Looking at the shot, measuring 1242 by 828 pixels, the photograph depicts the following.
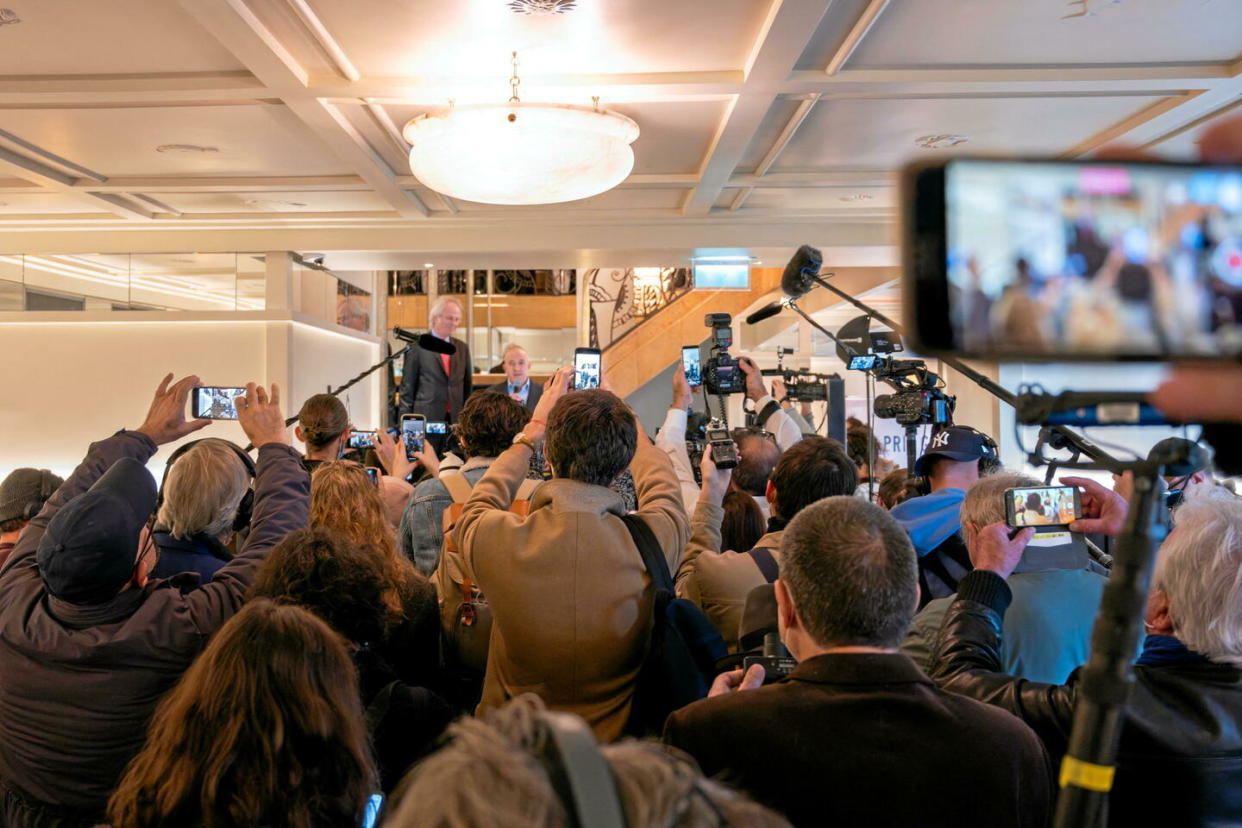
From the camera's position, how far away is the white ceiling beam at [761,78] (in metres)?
3.53

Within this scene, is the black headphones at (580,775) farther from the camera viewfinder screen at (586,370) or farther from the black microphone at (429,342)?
the black microphone at (429,342)

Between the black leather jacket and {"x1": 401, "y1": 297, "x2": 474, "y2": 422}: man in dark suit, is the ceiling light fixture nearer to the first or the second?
{"x1": 401, "y1": 297, "x2": 474, "y2": 422}: man in dark suit

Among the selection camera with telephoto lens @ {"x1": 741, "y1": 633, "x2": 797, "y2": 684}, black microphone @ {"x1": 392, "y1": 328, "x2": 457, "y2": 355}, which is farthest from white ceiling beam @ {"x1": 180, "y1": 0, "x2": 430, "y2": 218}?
camera with telephoto lens @ {"x1": 741, "y1": 633, "x2": 797, "y2": 684}

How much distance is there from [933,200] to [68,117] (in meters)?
5.44

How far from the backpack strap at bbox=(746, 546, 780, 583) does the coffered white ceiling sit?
61.9 inches

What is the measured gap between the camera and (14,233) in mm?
7113

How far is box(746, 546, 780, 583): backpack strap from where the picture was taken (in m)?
2.13

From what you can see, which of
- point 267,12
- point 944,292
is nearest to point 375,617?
point 944,292

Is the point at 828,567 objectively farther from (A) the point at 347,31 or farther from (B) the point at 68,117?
(B) the point at 68,117

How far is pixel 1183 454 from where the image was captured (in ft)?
1.88

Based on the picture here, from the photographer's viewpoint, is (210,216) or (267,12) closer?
(267,12)

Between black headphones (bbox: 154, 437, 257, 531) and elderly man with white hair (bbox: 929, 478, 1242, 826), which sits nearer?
elderly man with white hair (bbox: 929, 478, 1242, 826)

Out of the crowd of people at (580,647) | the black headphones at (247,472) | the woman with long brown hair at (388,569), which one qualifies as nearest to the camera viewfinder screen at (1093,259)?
the crowd of people at (580,647)

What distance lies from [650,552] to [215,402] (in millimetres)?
1335
